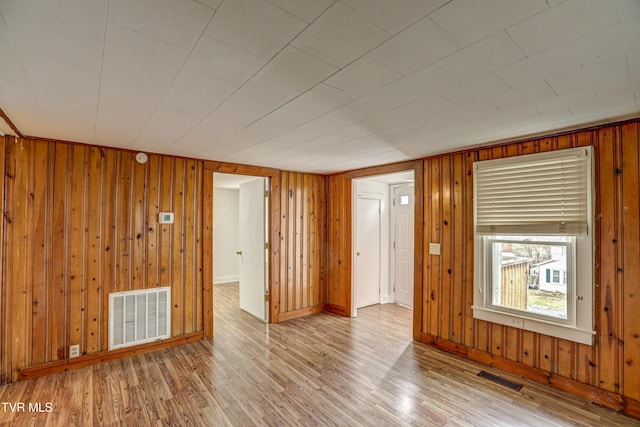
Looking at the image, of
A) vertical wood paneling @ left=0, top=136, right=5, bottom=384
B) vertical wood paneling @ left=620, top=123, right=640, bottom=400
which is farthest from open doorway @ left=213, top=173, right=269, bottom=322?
vertical wood paneling @ left=620, top=123, right=640, bottom=400

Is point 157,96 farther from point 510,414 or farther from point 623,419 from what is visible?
point 623,419

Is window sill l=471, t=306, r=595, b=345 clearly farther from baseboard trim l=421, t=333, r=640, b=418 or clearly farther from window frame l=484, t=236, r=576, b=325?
baseboard trim l=421, t=333, r=640, b=418

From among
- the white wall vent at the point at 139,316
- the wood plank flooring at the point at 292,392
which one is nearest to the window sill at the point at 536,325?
the wood plank flooring at the point at 292,392

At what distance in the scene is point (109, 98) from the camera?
2023 mm

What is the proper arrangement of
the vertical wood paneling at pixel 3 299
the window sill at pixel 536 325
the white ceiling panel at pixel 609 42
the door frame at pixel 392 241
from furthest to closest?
the door frame at pixel 392 241, the vertical wood paneling at pixel 3 299, the window sill at pixel 536 325, the white ceiling panel at pixel 609 42

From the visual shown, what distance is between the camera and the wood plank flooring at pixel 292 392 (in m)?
2.40

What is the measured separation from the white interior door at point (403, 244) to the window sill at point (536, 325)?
92.3 inches

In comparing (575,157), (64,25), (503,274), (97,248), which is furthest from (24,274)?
(575,157)

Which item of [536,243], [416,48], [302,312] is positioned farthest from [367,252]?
[416,48]

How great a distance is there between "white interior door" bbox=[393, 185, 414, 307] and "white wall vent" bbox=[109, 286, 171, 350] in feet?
13.4

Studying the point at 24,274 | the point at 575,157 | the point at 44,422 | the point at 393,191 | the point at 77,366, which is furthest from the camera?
the point at 393,191

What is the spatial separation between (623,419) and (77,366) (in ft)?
16.8

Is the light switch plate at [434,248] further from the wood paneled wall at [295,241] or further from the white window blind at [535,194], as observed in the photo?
the wood paneled wall at [295,241]

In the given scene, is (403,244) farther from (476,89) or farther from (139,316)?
(139,316)
